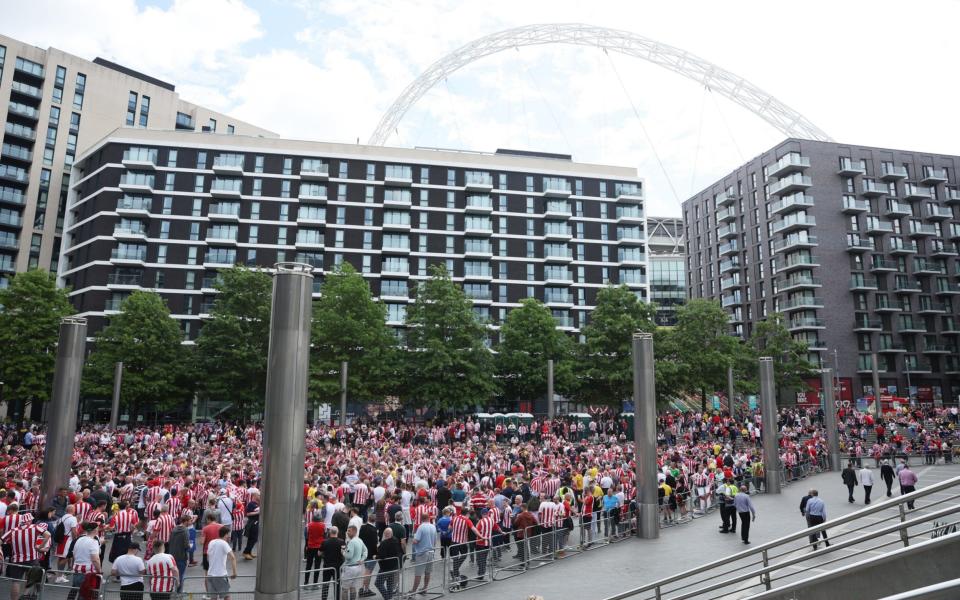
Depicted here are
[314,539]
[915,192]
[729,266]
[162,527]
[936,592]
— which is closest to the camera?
[936,592]

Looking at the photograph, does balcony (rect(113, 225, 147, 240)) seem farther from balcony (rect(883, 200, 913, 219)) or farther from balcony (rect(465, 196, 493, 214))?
balcony (rect(883, 200, 913, 219))

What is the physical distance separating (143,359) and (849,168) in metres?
76.2

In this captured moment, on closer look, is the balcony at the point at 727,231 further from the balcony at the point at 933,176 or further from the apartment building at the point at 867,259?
the balcony at the point at 933,176

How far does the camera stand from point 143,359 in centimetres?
5300

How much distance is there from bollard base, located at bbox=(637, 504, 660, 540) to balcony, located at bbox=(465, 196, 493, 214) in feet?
189

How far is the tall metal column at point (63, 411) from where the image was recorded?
17141 millimetres

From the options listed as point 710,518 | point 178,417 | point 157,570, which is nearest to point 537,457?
point 710,518

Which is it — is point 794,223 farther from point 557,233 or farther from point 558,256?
point 558,256

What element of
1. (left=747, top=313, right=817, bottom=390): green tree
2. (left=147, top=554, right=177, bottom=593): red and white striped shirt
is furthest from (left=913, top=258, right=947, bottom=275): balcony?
(left=147, top=554, right=177, bottom=593): red and white striped shirt

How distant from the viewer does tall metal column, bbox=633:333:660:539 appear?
18.5 m

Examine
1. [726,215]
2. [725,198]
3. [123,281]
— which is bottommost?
[123,281]

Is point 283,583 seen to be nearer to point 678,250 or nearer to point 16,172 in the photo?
point 16,172

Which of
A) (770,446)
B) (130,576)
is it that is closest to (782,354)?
(770,446)

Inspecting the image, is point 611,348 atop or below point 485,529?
atop
